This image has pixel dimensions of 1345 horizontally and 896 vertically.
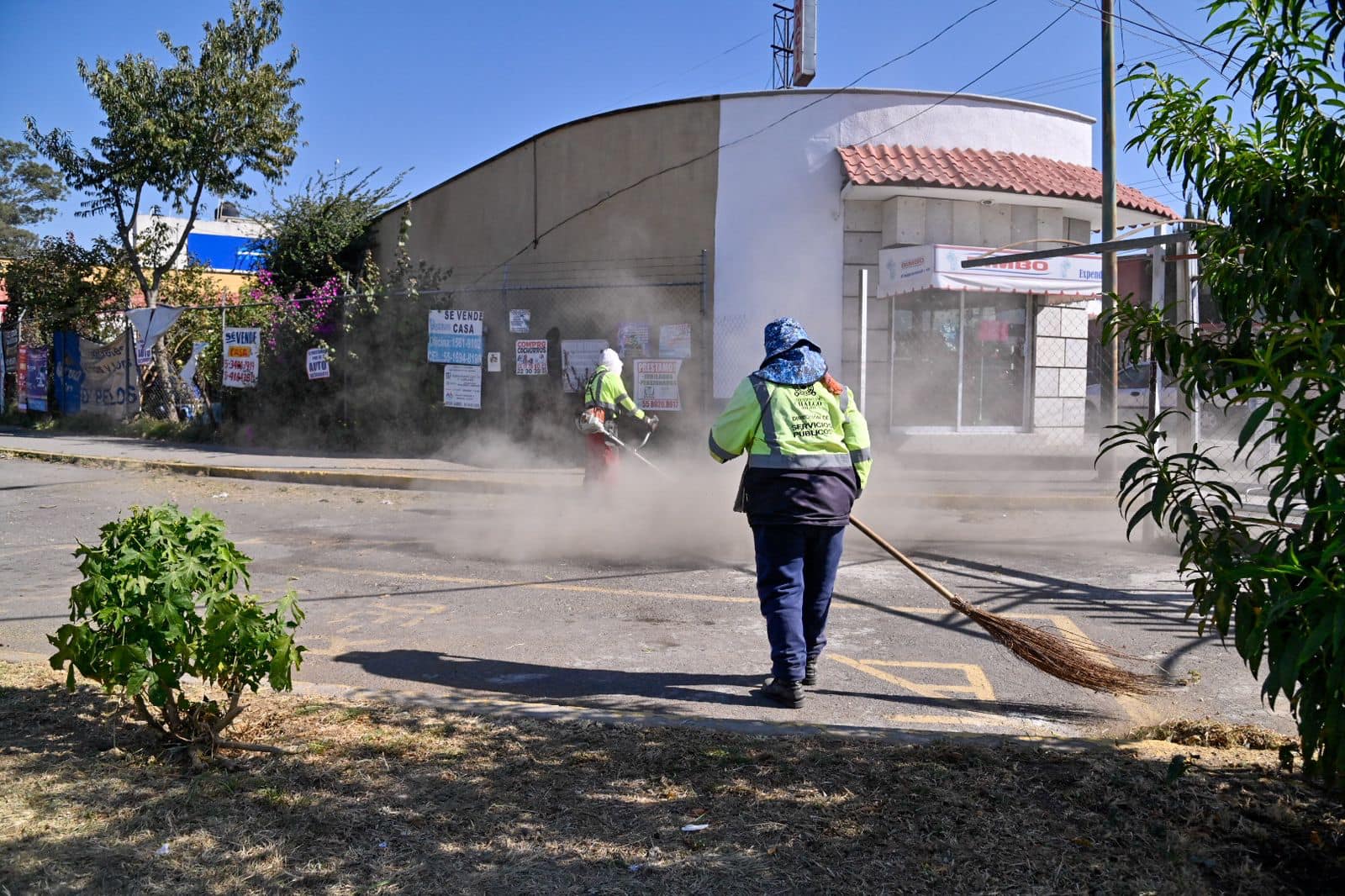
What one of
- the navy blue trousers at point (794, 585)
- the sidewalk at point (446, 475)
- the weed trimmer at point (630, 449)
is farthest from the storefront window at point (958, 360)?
the navy blue trousers at point (794, 585)

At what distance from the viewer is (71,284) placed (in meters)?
20.5

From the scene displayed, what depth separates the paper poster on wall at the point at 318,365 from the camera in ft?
51.5

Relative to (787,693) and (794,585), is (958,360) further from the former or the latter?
(787,693)

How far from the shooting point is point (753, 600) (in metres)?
6.70

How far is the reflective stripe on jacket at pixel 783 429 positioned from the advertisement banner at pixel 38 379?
71.7 feet

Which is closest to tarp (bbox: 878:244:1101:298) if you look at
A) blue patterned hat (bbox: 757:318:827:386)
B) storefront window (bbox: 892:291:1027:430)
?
storefront window (bbox: 892:291:1027:430)

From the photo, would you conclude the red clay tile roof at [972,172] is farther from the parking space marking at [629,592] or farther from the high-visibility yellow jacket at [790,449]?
the high-visibility yellow jacket at [790,449]

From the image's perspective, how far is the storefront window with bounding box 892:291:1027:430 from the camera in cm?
1397

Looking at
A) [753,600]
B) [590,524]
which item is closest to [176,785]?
[753,600]

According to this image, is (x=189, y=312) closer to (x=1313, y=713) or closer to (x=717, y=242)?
(x=717, y=242)

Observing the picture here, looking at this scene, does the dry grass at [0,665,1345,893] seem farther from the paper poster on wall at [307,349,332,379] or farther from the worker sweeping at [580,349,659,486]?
the paper poster on wall at [307,349,332,379]

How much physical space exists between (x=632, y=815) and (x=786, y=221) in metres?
11.2

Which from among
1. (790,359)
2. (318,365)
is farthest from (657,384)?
(790,359)

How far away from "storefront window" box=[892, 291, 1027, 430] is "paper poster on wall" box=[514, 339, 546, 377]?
487 centimetres
